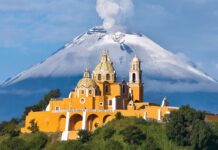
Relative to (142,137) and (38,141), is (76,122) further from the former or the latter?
(142,137)

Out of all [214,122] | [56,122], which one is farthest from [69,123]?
[214,122]

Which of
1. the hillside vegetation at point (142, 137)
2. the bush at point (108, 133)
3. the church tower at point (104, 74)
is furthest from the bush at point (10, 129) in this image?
the bush at point (108, 133)

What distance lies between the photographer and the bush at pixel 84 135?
99938 millimetres

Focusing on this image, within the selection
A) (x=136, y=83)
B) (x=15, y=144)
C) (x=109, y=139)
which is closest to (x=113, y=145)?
(x=109, y=139)

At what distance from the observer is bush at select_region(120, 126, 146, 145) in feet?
321

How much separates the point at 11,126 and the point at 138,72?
48.0 ft

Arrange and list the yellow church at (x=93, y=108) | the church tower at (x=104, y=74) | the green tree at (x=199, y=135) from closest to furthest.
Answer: the green tree at (x=199, y=135)
the yellow church at (x=93, y=108)
the church tower at (x=104, y=74)

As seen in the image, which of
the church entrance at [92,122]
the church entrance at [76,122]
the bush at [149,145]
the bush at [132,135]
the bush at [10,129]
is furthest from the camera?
the bush at [10,129]

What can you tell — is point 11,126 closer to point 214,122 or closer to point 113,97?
point 113,97

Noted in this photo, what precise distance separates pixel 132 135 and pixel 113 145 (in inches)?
79.2

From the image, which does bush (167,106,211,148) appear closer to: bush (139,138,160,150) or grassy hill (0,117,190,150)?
grassy hill (0,117,190,150)

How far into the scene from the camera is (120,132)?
9894 cm

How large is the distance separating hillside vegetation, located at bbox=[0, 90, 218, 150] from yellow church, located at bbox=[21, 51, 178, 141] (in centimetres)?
237

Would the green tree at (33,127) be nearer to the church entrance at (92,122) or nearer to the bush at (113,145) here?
the church entrance at (92,122)
